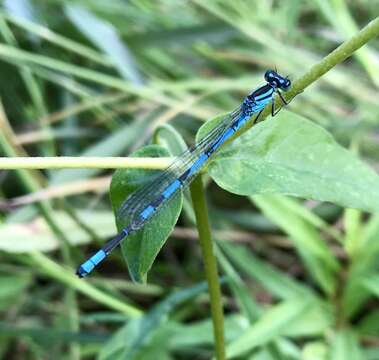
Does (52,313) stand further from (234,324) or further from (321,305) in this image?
(321,305)

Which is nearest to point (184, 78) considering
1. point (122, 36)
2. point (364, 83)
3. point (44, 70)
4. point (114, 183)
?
point (122, 36)

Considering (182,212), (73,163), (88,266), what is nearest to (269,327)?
(182,212)

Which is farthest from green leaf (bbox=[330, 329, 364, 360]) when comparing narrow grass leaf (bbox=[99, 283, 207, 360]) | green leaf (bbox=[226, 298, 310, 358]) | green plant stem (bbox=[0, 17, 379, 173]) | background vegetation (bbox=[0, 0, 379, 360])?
green plant stem (bbox=[0, 17, 379, 173])

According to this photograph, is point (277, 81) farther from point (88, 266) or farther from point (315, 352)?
point (315, 352)

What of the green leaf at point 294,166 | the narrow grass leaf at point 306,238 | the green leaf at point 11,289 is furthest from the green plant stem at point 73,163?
the green leaf at point 11,289

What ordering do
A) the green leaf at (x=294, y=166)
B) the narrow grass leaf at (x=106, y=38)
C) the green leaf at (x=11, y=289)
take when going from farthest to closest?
the narrow grass leaf at (x=106, y=38), the green leaf at (x=11, y=289), the green leaf at (x=294, y=166)

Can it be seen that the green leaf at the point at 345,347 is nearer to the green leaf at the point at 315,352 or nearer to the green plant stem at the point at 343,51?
the green leaf at the point at 315,352

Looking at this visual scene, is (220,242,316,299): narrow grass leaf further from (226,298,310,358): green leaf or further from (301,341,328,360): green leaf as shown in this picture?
(301,341,328,360): green leaf
